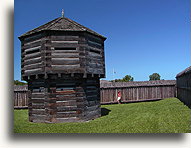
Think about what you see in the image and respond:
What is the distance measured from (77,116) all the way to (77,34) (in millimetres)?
4205

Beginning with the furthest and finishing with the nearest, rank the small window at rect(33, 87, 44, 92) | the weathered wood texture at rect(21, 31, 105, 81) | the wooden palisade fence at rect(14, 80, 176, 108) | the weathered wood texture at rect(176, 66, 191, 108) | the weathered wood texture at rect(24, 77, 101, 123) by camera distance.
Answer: the wooden palisade fence at rect(14, 80, 176, 108) < the weathered wood texture at rect(176, 66, 191, 108) < the small window at rect(33, 87, 44, 92) < the weathered wood texture at rect(24, 77, 101, 123) < the weathered wood texture at rect(21, 31, 105, 81)

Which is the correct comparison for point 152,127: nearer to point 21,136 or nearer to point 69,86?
point 69,86

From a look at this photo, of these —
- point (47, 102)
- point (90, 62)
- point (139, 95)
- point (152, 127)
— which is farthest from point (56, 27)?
point (139, 95)

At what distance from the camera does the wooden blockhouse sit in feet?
30.8

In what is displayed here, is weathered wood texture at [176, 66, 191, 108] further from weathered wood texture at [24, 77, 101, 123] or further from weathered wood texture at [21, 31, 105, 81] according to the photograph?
weathered wood texture at [24, 77, 101, 123]

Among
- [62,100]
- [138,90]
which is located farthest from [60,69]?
[138,90]

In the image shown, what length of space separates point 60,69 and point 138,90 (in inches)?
457

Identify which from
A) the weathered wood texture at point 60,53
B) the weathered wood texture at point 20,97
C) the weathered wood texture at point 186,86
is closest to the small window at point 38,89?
the weathered wood texture at point 60,53

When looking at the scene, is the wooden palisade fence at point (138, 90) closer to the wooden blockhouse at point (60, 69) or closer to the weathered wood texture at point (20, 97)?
the weathered wood texture at point (20, 97)

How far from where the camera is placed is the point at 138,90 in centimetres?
1903

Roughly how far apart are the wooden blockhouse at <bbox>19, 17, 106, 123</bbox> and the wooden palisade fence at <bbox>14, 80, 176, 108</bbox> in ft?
26.1

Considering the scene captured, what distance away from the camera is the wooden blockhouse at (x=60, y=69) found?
30.8ft

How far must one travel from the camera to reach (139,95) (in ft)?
62.4

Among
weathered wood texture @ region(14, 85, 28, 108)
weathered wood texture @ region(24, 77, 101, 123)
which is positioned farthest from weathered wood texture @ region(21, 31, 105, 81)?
weathered wood texture @ region(14, 85, 28, 108)
